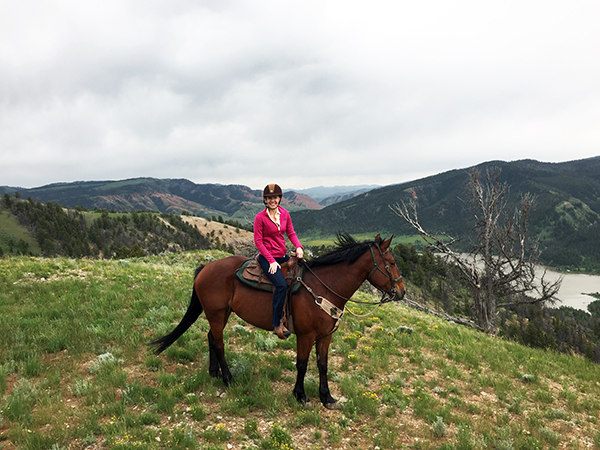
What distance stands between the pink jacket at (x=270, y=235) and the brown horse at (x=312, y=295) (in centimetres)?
87

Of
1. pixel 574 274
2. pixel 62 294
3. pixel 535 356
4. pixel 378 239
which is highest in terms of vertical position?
pixel 378 239

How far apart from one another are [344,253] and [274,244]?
168cm

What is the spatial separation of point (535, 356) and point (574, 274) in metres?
244

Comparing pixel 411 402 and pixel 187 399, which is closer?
pixel 187 399

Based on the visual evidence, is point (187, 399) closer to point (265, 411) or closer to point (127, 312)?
point (265, 411)

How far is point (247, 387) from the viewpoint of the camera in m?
6.68

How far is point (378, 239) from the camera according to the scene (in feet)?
21.9

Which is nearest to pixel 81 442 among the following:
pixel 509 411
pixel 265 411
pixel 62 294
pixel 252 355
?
pixel 265 411

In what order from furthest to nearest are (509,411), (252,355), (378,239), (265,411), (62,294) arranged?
(62,294) → (252,355) → (509,411) → (378,239) → (265,411)

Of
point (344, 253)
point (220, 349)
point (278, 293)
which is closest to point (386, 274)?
point (344, 253)

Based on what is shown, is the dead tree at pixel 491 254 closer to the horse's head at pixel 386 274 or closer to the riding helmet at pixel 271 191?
the horse's head at pixel 386 274

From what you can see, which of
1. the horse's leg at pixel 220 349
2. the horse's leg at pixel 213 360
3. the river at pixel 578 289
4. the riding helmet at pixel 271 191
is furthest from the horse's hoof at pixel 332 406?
the river at pixel 578 289

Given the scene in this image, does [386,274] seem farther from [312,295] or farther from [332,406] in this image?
[332,406]

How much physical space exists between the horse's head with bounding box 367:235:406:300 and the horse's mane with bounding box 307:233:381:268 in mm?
261
